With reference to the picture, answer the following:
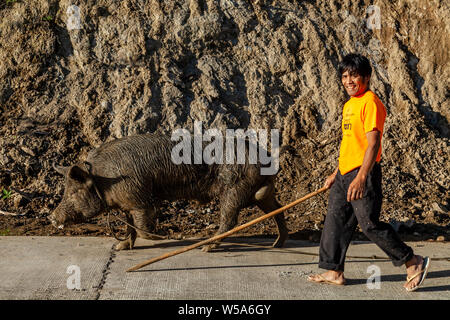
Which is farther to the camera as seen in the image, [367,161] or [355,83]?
[355,83]

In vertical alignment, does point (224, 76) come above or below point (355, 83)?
below

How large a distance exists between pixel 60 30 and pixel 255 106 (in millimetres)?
3552

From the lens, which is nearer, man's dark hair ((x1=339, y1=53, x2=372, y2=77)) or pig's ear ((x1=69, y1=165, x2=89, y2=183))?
man's dark hair ((x1=339, y1=53, x2=372, y2=77))

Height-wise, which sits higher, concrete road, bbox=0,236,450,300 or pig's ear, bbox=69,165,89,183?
pig's ear, bbox=69,165,89,183

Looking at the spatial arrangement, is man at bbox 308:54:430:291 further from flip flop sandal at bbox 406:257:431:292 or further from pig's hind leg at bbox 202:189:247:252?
pig's hind leg at bbox 202:189:247:252

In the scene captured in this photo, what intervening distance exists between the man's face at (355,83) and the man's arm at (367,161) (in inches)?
16.5

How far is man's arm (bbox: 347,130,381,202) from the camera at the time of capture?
441cm

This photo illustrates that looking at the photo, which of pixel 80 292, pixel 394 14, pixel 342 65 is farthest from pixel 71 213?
pixel 394 14

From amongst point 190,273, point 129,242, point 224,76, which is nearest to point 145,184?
point 129,242

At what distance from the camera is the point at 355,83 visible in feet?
15.2

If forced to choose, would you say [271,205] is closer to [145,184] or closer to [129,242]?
[145,184]

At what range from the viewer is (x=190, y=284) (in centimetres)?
476

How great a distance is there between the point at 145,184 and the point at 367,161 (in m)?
2.56

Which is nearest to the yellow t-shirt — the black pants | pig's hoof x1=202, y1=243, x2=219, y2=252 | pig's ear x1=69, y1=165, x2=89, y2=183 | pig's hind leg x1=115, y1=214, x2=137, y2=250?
the black pants
